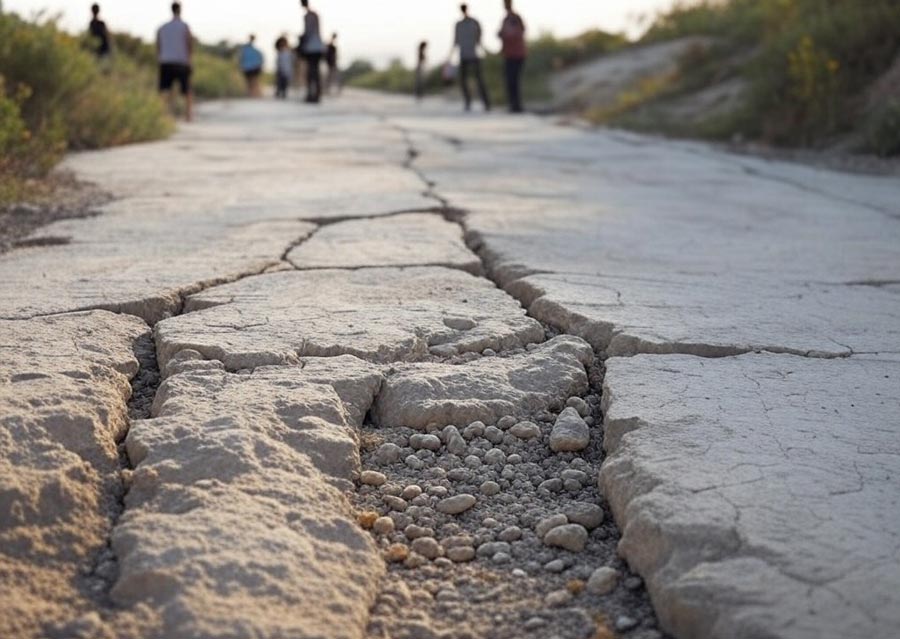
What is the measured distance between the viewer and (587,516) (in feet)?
4.69

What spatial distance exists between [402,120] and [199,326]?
8.07 metres

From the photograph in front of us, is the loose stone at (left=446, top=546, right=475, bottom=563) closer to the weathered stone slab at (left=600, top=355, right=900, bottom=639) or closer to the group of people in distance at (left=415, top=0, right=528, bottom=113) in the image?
the weathered stone slab at (left=600, top=355, right=900, bottom=639)

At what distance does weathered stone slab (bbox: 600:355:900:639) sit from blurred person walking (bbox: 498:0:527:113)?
10672 millimetres

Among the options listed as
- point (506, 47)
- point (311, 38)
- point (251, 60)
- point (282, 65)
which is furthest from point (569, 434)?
point (251, 60)

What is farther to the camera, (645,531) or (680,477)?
(680,477)

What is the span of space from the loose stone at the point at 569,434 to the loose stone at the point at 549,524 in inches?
9.2

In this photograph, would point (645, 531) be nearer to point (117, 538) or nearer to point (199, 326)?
point (117, 538)

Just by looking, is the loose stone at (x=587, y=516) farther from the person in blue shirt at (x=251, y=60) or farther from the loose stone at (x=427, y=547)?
the person in blue shirt at (x=251, y=60)

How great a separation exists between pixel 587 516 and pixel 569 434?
9.7 inches

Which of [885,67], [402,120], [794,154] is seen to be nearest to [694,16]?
[402,120]

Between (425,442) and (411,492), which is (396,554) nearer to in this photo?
(411,492)

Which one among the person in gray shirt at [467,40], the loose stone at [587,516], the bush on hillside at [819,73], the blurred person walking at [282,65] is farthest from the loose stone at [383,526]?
the blurred person walking at [282,65]

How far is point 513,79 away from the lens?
1255 cm

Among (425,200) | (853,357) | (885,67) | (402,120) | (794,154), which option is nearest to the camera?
(853,357)
